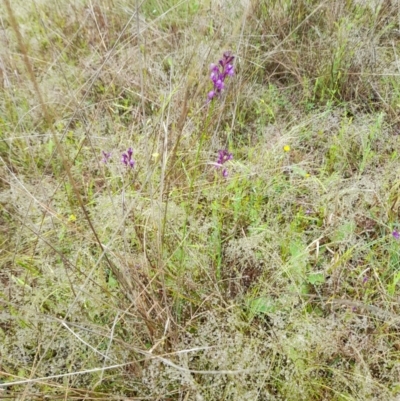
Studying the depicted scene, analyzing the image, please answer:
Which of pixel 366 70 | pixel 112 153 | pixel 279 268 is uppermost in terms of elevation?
pixel 366 70

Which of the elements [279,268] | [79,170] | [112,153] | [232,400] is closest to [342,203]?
[279,268]

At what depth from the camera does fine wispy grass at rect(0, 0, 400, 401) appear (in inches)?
35.9

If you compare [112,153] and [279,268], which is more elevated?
[112,153]

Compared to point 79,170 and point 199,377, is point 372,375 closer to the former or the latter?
point 199,377

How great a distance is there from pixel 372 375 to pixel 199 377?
16.3 inches

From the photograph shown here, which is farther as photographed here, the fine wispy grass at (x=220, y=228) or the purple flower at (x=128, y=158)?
the purple flower at (x=128, y=158)

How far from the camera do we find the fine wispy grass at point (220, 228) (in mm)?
913

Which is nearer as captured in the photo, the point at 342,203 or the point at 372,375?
the point at 372,375

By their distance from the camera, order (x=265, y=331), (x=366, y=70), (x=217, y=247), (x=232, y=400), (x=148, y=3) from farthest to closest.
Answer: (x=148, y=3) < (x=366, y=70) < (x=217, y=247) < (x=265, y=331) < (x=232, y=400)

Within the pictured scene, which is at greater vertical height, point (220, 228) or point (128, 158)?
point (128, 158)

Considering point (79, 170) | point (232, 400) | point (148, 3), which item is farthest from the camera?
point (148, 3)

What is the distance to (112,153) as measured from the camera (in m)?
1.46

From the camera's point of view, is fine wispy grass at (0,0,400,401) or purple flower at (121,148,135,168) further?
purple flower at (121,148,135,168)

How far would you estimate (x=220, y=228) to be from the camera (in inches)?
46.7
